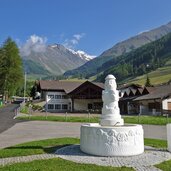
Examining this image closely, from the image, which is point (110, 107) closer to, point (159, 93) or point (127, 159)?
point (127, 159)

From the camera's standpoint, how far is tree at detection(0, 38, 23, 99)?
68.6 m

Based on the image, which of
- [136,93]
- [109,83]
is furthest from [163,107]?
[109,83]

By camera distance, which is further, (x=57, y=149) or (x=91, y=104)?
(x=91, y=104)

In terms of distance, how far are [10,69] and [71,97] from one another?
19.9 metres

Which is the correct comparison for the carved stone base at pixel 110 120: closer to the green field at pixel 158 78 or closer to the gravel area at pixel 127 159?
the gravel area at pixel 127 159

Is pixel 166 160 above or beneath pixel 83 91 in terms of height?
beneath

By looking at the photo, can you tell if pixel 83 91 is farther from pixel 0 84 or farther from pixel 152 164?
pixel 152 164

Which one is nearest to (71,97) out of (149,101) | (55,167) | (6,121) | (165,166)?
(149,101)

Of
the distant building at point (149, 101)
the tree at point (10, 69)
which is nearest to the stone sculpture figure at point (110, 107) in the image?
the distant building at point (149, 101)

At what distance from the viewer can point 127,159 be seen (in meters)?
10.4

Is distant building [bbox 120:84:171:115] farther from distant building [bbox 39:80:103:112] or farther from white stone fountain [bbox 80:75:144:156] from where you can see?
white stone fountain [bbox 80:75:144:156]

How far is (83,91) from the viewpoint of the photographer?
5788cm

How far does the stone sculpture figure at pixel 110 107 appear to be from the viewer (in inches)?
486

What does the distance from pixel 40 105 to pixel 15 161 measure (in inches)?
1949
